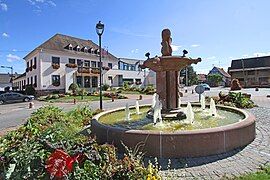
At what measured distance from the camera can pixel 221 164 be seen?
5402 mm

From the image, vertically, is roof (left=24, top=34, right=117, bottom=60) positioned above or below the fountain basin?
above

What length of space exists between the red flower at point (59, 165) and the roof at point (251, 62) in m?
76.4

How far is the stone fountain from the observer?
9273 millimetres

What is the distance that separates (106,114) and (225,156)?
640cm

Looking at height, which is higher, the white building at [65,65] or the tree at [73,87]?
the white building at [65,65]

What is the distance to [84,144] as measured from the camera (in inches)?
165

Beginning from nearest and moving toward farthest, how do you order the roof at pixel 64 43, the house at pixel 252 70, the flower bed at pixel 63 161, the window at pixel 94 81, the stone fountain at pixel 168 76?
the flower bed at pixel 63 161, the stone fountain at pixel 168 76, the roof at pixel 64 43, the window at pixel 94 81, the house at pixel 252 70

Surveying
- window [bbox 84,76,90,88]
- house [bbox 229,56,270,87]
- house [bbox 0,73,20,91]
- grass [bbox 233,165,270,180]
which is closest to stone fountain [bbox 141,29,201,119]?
grass [bbox 233,165,270,180]

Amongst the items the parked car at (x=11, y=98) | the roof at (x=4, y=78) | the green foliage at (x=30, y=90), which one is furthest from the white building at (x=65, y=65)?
the roof at (x=4, y=78)

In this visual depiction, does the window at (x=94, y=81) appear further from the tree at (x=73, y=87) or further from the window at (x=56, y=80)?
the window at (x=56, y=80)

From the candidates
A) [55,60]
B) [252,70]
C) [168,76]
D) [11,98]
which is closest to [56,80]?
[55,60]

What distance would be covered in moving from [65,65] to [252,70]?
185ft

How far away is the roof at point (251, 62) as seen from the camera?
227 feet

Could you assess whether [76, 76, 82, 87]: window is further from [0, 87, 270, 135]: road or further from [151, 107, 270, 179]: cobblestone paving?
[151, 107, 270, 179]: cobblestone paving
